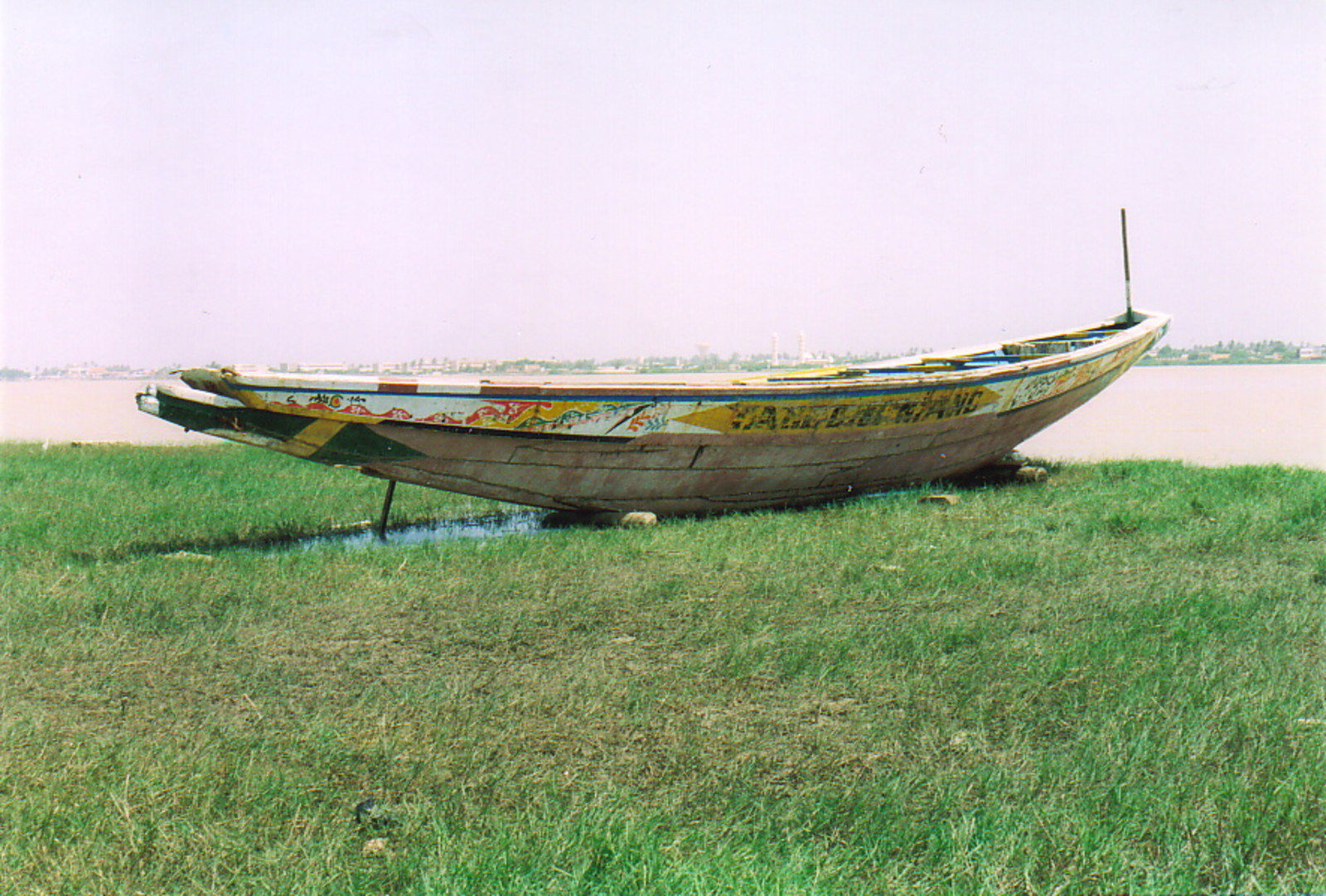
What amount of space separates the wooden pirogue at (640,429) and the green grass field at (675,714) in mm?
616

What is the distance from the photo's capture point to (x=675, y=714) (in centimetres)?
301

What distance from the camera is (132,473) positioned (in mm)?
8586

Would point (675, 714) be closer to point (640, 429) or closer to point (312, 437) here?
point (312, 437)

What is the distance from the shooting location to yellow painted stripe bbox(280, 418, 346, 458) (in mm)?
5406

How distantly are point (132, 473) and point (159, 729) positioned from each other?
6450 mm

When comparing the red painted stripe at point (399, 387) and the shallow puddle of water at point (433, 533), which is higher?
the red painted stripe at point (399, 387)

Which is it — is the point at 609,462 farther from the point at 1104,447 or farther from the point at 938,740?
the point at 1104,447

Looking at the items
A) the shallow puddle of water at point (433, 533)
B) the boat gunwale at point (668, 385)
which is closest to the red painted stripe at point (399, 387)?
the boat gunwale at point (668, 385)

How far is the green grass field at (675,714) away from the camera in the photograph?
2.17 meters

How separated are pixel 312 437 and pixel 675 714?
3.25m

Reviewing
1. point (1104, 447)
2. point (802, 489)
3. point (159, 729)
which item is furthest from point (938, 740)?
point (1104, 447)

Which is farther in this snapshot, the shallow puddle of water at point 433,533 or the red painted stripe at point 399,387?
the shallow puddle of water at point 433,533

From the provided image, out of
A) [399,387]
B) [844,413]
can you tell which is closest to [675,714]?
[399,387]

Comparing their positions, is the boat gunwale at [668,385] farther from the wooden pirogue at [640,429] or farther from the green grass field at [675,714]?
the green grass field at [675,714]
